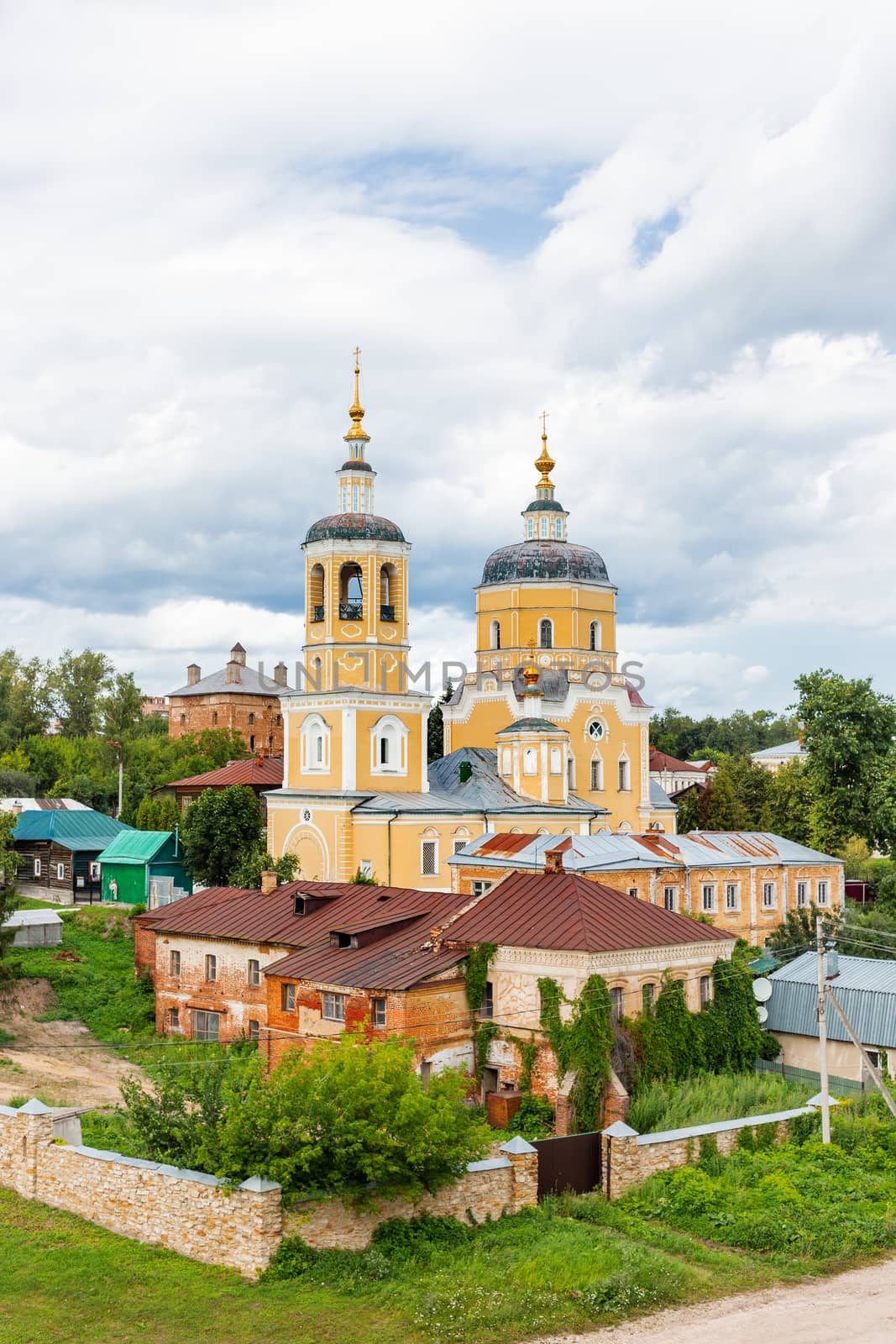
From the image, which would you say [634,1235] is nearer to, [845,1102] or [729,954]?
[845,1102]

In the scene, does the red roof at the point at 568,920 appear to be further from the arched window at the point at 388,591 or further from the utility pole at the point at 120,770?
the utility pole at the point at 120,770

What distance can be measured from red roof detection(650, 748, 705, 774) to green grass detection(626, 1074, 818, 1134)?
176 ft

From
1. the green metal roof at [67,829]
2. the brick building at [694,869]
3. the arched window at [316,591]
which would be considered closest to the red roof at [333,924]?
the brick building at [694,869]

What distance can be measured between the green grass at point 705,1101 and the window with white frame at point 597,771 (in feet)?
77.2

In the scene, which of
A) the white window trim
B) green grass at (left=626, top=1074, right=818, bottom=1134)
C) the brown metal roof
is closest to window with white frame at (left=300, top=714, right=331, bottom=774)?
the white window trim

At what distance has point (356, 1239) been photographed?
17547mm

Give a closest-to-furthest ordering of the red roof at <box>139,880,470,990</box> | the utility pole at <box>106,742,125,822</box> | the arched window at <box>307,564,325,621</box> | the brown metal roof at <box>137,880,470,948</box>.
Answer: the red roof at <box>139,880,470,990</box> → the brown metal roof at <box>137,880,470,948</box> → the arched window at <box>307,564,325,621</box> → the utility pole at <box>106,742,125,822</box>

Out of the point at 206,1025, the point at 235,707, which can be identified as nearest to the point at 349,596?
the point at 206,1025

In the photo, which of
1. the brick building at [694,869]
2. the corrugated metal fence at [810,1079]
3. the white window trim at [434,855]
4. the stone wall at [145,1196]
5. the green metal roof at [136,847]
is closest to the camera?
the stone wall at [145,1196]

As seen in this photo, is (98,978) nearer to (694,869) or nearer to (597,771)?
(694,869)

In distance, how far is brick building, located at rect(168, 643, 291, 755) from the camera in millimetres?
79625

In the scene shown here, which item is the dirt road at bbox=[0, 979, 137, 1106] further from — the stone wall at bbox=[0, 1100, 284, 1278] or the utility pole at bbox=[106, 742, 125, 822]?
the utility pole at bbox=[106, 742, 125, 822]

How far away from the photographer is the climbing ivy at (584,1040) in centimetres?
2427

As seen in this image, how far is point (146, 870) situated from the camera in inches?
1805
